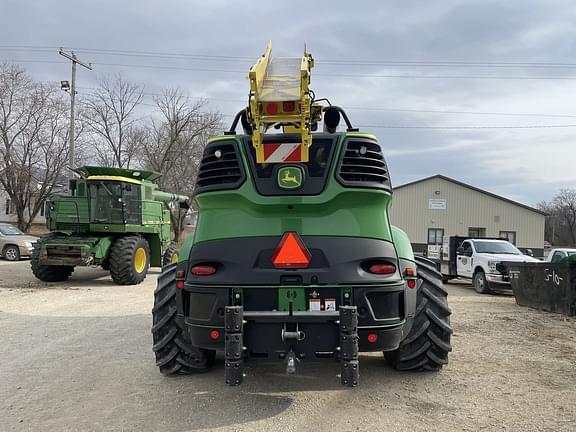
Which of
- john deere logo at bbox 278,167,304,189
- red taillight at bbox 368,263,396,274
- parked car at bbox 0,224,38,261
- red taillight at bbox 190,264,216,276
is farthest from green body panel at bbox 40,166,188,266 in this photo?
red taillight at bbox 368,263,396,274

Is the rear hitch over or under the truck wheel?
over

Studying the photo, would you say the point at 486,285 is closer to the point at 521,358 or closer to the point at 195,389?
the point at 521,358

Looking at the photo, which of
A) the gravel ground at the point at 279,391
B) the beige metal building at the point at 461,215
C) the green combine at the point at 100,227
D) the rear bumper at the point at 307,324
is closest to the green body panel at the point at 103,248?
the green combine at the point at 100,227

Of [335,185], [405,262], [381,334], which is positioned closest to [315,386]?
[381,334]

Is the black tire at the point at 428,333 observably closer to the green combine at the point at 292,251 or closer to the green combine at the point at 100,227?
the green combine at the point at 292,251

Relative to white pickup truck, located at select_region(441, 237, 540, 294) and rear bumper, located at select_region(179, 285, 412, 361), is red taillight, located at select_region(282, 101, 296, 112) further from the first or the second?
white pickup truck, located at select_region(441, 237, 540, 294)

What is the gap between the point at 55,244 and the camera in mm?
13141

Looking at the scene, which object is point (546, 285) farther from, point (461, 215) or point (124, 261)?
point (461, 215)

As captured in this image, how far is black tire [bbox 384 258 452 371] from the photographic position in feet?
15.9

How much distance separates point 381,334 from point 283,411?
1.04 m

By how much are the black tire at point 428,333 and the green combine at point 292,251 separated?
23.5 inches

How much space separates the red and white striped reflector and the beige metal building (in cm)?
3802

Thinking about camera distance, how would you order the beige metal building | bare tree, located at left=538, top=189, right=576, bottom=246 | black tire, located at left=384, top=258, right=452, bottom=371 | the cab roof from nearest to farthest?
black tire, located at left=384, top=258, right=452, bottom=371
the cab roof
the beige metal building
bare tree, located at left=538, top=189, right=576, bottom=246

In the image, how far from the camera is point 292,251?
402 centimetres
